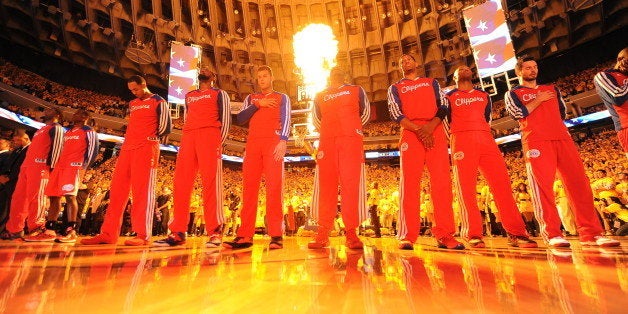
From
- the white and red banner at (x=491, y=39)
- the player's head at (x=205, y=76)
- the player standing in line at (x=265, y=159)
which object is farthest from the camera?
the white and red banner at (x=491, y=39)

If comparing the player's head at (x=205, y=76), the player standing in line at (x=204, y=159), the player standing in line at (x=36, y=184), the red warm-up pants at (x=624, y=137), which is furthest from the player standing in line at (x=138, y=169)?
the red warm-up pants at (x=624, y=137)

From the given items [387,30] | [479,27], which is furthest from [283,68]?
[479,27]

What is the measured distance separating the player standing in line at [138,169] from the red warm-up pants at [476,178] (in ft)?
11.3

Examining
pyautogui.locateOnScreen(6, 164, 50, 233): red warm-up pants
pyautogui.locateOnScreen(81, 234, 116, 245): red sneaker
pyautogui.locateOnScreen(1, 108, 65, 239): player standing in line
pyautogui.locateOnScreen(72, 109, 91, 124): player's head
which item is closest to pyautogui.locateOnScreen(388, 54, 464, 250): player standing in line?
pyautogui.locateOnScreen(81, 234, 116, 245): red sneaker

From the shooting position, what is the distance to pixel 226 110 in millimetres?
3791

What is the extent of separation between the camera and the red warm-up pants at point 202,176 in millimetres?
3516

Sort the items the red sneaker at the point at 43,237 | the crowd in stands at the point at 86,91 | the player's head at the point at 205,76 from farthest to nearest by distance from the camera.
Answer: the crowd in stands at the point at 86,91 < the red sneaker at the point at 43,237 < the player's head at the point at 205,76

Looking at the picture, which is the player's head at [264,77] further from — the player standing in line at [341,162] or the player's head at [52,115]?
the player's head at [52,115]

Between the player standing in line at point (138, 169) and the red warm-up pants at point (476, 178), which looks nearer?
the red warm-up pants at point (476, 178)

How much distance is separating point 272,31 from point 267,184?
891 inches

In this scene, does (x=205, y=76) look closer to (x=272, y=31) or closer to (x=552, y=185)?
(x=552, y=185)

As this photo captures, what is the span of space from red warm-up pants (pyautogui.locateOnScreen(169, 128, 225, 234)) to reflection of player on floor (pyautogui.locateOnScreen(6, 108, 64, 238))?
2508 mm

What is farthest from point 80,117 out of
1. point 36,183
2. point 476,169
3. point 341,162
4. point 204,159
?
point 476,169

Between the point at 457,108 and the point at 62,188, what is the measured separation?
5068mm
